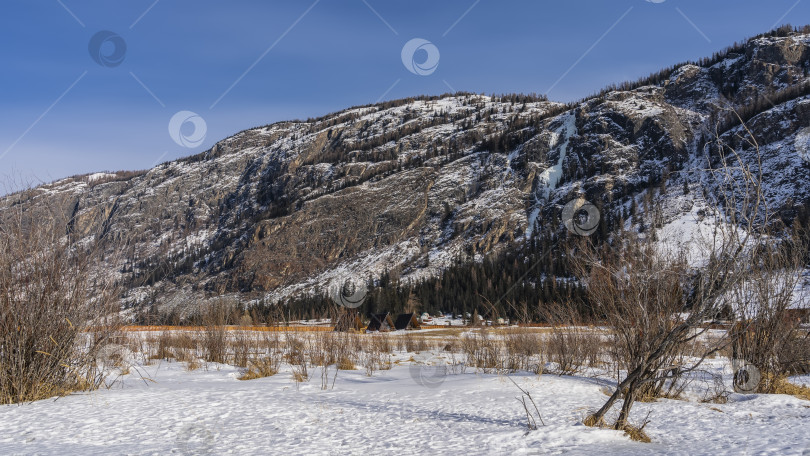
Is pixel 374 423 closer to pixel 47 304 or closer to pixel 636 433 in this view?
pixel 636 433

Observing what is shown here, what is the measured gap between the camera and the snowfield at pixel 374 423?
4574 mm

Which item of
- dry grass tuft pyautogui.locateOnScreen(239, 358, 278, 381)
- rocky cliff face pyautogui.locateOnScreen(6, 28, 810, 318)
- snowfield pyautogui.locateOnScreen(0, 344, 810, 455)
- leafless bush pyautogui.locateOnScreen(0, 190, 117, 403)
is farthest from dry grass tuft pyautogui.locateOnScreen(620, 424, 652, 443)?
rocky cliff face pyautogui.locateOnScreen(6, 28, 810, 318)

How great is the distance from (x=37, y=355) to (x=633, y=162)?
390 ft

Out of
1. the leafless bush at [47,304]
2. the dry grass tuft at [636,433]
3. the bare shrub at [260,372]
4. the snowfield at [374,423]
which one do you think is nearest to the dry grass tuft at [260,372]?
the bare shrub at [260,372]

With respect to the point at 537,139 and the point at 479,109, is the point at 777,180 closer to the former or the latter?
the point at 537,139

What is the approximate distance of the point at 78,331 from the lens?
6719mm

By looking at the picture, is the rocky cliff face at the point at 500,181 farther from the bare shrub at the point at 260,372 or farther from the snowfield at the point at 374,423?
the snowfield at the point at 374,423

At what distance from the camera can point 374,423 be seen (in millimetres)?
5762

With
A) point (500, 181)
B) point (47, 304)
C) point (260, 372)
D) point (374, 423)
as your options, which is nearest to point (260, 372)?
point (260, 372)

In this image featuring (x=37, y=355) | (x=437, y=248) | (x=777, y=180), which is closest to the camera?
(x=37, y=355)

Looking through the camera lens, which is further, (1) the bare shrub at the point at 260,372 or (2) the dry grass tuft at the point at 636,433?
(1) the bare shrub at the point at 260,372

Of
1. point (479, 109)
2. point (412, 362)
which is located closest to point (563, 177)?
point (479, 109)

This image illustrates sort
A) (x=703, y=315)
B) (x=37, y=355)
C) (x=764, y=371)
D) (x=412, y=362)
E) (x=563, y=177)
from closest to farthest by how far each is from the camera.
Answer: (x=703, y=315) < (x=37, y=355) < (x=764, y=371) < (x=412, y=362) < (x=563, y=177)

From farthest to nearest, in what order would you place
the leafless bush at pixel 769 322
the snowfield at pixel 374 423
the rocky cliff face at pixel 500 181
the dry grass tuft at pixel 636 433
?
the rocky cliff face at pixel 500 181 < the leafless bush at pixel 769 322 < the dry grass tuft at pixel 636 433 < the snowfield at pixel 374 423
